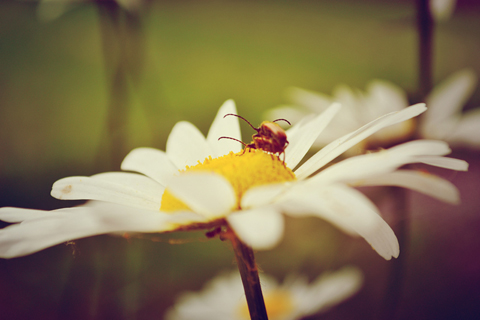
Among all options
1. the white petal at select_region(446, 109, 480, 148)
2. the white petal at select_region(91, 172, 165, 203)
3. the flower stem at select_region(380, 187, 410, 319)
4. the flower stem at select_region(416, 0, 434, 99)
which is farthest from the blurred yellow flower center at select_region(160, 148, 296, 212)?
the white petal at select_region(446, 109, 480, 148)

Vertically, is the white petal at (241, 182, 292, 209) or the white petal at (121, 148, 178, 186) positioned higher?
the white petal at (121, 148, 178, 186)

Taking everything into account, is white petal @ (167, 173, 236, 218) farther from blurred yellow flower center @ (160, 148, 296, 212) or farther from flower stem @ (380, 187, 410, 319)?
flower stem @ (380, 187, 410, 319)

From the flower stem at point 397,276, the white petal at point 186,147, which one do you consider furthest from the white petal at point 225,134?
the flower stem at point 397,276

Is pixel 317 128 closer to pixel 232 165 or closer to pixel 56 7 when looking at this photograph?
pixel 232 165

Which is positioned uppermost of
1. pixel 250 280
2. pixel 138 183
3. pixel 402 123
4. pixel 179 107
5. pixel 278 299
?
pixel 179 107

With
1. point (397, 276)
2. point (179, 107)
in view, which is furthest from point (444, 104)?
point (179, 107)

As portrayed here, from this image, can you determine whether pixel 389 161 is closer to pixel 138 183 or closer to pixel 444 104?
pixel 138 183
